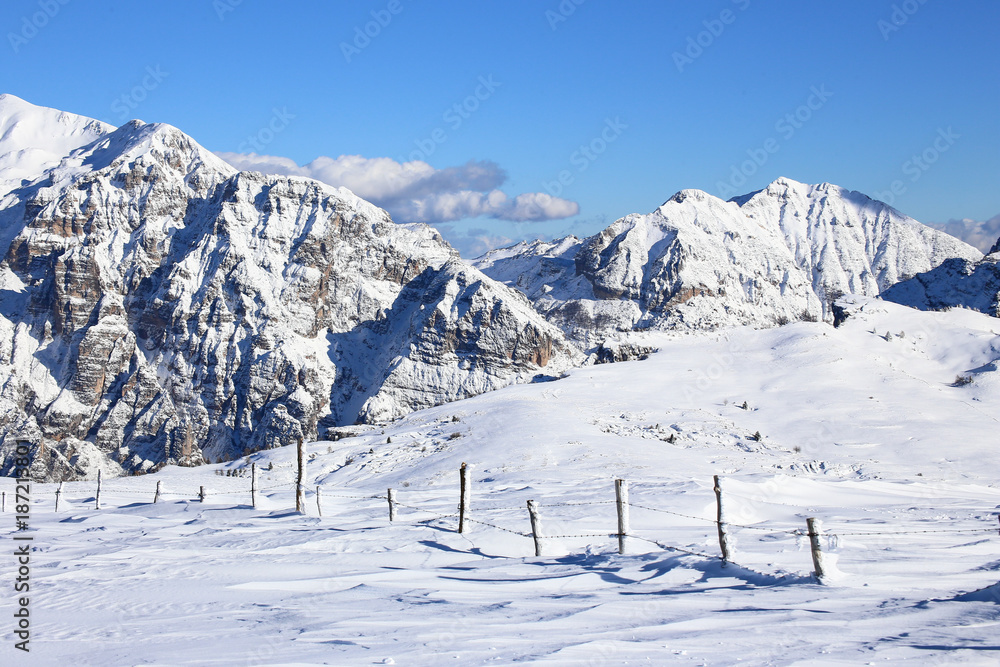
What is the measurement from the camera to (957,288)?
8950cm

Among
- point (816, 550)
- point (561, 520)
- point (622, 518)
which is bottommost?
point (561, 520)

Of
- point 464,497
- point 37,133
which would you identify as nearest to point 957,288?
point 464,497

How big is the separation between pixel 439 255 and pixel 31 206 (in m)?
61.6

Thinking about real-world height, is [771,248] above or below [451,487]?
above

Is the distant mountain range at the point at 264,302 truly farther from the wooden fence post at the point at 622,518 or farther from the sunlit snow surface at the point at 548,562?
the wooden fence post at the point at 622,518

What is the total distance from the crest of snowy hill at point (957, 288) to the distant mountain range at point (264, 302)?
1.05 ft

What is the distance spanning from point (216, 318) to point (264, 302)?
644 centimetres

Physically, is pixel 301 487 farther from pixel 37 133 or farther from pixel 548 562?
pixel 37 133

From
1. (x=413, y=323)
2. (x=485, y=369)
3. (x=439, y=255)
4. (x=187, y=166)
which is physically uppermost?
(x=187, y=166)

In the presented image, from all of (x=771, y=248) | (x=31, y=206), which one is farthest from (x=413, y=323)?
(x=771, y=248)

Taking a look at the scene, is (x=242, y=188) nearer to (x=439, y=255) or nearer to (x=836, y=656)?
(x=439, y=255)

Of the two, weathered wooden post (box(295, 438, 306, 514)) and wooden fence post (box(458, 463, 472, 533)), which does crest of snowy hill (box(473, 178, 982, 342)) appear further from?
wooden fence post (box(458, 463, 472, 533))

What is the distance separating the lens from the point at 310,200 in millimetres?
107125

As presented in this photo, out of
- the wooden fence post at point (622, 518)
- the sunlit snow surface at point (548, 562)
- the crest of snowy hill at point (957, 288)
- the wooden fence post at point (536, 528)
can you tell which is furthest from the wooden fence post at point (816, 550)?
the crest of snowy hill at point (957, 288)
